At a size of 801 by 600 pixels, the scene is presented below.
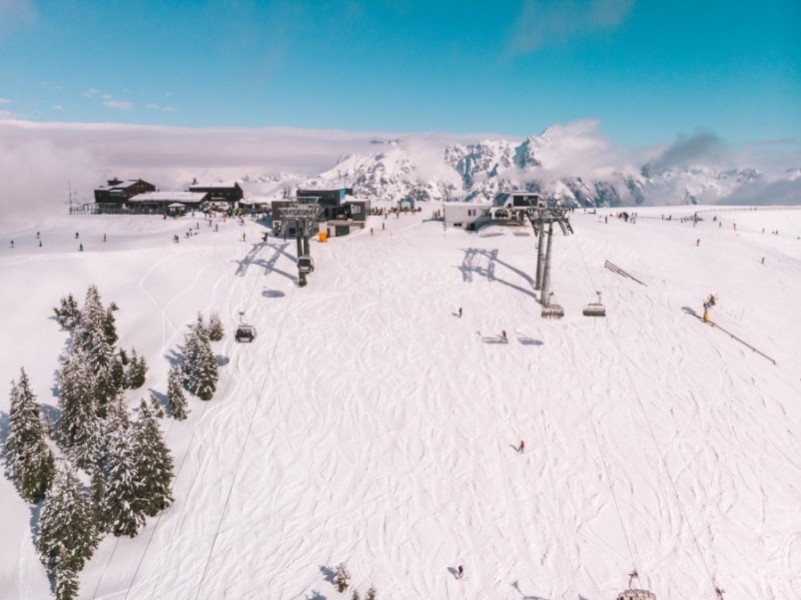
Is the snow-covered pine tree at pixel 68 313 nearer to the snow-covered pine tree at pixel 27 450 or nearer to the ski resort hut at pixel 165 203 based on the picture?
the snow-covered pine tree at pixel 27 450

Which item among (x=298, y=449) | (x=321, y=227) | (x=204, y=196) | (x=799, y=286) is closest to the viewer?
(x=298, y=449)

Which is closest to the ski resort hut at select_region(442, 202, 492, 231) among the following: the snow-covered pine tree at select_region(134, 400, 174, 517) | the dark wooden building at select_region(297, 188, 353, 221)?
the dark wooden building at select_region(297, 188, 353, 221)

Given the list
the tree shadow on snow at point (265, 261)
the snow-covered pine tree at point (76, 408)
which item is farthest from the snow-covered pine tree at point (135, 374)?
the tree shadow on snow at point (265, 261)

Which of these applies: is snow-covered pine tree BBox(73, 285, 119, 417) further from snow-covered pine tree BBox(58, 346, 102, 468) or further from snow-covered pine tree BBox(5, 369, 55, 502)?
snow-covered pine tree BBox(5, 369, 55, 502)

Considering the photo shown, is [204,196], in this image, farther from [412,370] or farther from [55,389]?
[412,370]

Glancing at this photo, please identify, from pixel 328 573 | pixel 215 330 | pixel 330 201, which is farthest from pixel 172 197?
pixel 328 573

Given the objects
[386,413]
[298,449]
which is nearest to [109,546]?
[298,449]
